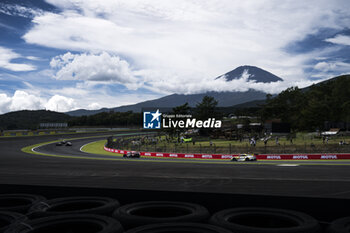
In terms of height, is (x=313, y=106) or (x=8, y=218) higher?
(x=313, y=106)

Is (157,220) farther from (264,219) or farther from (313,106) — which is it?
(313,106)

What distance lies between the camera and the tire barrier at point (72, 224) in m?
Answer: 4.79

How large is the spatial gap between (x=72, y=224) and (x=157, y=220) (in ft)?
5.03

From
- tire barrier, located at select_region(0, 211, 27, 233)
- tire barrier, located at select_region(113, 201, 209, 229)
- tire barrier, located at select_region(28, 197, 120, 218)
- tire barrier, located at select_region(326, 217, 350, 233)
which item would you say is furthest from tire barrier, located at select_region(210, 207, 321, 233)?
tire barrier, located at select_region(0, 211, 27, 233)

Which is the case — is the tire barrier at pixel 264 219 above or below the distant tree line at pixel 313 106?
below

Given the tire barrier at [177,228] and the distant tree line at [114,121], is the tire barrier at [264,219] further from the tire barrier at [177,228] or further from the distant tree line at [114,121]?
the distant tree line at [114,121]

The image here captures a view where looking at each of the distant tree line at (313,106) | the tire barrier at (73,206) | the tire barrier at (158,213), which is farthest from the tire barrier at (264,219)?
the distant tree line at (313,106)

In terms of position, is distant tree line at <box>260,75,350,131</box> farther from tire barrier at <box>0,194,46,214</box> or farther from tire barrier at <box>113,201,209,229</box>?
tire barrier at <box>0,194,46,214</box>

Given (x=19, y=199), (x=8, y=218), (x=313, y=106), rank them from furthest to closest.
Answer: (x=313, y=106) → (x=19, y=199) → (x=8, y=218)

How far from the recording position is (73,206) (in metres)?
6.94

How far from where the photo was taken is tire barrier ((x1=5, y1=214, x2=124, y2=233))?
15.7ft

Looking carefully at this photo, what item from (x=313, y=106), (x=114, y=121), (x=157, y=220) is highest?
(x=313, y=106)

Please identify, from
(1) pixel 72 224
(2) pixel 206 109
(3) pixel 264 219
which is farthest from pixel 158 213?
(2) pixel 206 109

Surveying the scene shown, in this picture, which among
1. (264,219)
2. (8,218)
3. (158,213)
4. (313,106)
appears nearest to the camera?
(8,218)
